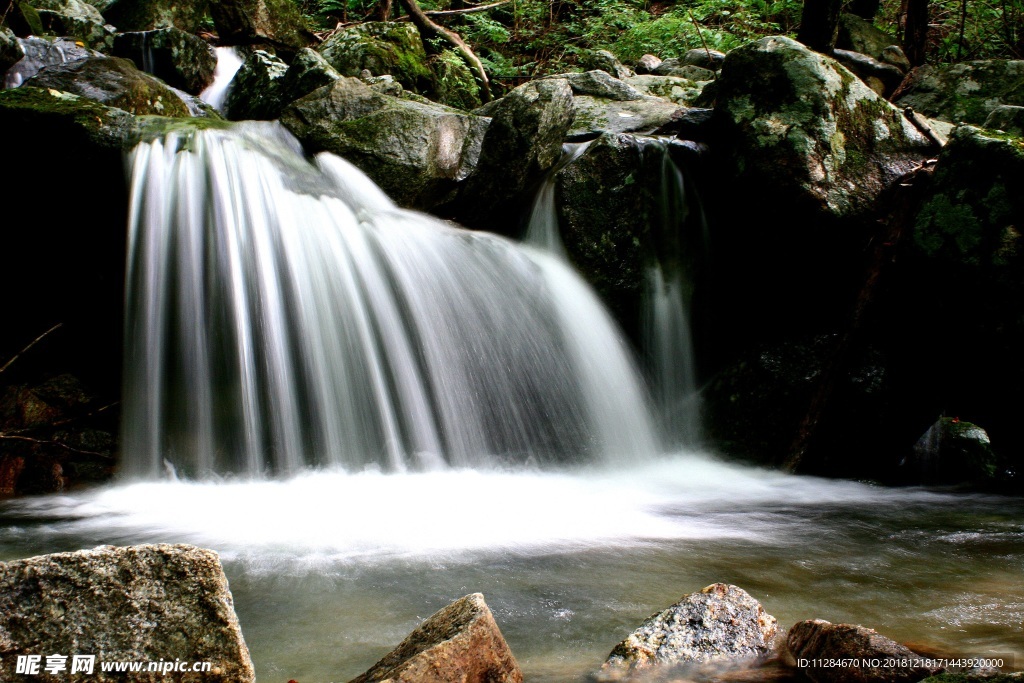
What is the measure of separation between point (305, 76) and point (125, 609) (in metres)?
7.18

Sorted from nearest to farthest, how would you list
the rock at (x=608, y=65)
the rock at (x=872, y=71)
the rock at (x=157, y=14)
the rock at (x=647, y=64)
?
1. the rock at (x=872, y=71)
2. the rock at (x=608, y=65)
3. the rock at (x=157, y=14)
4. the rock at (x=647, y=64)

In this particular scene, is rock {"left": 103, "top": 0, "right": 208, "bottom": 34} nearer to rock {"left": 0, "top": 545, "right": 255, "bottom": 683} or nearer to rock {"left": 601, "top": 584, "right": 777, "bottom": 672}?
rock {"left": 0, "top": 545, "right": 255, "bottom": 683}

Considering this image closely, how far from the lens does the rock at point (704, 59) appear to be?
11289 millimetres

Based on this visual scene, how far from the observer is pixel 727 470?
587 cm

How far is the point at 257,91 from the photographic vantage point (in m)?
8.65

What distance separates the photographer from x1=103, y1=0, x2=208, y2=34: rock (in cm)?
1198

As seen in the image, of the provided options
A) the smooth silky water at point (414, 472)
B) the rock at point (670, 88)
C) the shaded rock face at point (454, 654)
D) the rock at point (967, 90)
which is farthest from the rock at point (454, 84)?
the shaded rock face at point (454, 654)

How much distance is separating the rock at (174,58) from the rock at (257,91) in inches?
27.6

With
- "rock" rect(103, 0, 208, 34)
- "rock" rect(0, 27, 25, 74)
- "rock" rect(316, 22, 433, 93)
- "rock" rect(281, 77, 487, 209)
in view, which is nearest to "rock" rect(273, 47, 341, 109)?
"rock" rect(281, 77, 487, 209)

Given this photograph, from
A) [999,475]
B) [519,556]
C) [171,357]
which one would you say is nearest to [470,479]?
[519,556]

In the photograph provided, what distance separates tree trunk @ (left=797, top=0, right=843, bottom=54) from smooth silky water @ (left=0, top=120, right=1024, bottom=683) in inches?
184

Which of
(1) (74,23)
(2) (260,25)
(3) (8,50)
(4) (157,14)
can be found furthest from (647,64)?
(3) (8,50)

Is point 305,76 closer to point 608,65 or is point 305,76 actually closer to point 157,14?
point 608,65

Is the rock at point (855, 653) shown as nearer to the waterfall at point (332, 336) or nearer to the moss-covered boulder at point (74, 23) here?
the waterfall at point (332, 336)
